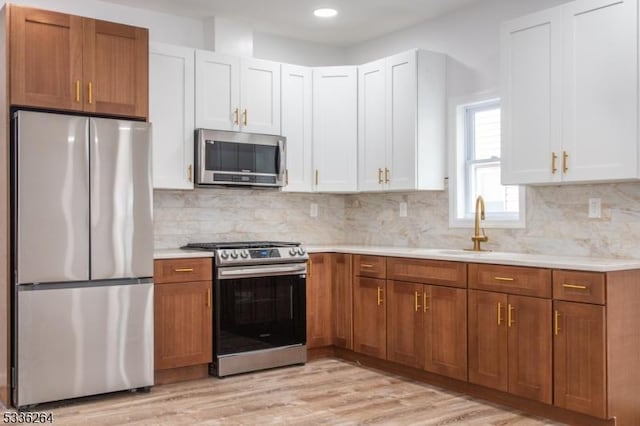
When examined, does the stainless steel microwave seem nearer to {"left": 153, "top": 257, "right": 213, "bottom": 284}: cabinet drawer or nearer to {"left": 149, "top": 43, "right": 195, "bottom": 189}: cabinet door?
{"left": 149, "top": 43, "right": 195, "bottom": 189}: cabinet door

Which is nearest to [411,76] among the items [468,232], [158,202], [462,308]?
[468,232]

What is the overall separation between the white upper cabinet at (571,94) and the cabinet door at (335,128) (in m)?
1.54

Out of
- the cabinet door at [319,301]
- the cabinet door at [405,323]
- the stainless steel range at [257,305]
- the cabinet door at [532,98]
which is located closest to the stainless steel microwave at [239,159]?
the stainless steel range at [257,305]

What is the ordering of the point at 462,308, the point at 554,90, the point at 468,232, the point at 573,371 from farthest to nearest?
the point at 468,232 → the point at 462,308 → the point at 554,90 → the point at 573,371

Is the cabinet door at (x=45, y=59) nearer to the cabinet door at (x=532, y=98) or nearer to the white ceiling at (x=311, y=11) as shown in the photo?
the white ceiling at (x=311, y=11)

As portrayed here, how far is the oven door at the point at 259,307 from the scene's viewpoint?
4.45m

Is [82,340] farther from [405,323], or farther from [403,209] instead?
[403,209]

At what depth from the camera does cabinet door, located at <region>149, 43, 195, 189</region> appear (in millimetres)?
4499

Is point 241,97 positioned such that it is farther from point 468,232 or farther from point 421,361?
point 421,361

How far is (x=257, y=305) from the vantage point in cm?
463

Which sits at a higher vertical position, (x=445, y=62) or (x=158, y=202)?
(x=445, y=62)

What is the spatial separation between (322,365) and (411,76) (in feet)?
7.66

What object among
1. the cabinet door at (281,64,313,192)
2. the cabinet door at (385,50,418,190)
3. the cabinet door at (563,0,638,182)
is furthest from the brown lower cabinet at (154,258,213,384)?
the cabinet door at (563,0,638,182)

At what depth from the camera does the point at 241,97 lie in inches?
192
